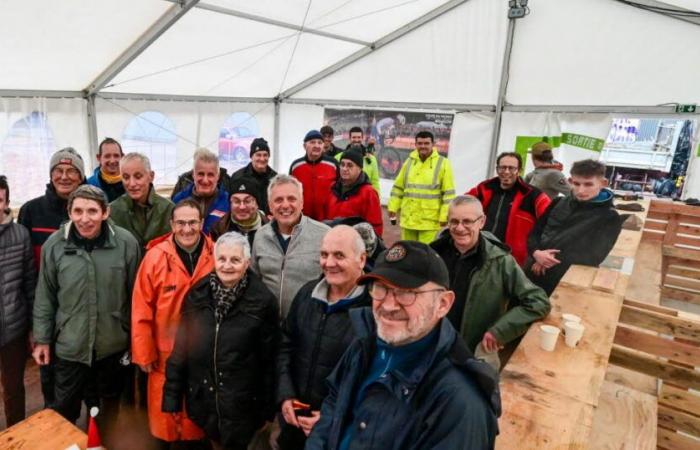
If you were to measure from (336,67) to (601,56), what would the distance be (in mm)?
4552

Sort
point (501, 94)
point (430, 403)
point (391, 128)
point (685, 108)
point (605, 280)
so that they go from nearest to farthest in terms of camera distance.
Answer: point (430, 403) → point (605, 280) → point (685, 108) → point (501, 94) → point (391, 128)

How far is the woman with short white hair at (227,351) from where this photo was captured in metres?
1.83

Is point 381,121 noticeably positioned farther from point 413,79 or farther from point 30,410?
point 30,410

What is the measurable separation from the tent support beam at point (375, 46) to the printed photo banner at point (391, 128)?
0.77 metres

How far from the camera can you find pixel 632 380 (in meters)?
2.46

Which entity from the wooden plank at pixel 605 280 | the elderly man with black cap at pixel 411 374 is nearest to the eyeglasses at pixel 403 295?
the elderly man with black cap at pixel 411 374

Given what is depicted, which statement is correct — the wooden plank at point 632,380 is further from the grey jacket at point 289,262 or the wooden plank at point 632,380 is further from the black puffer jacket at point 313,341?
the grey jacket at point 289,262

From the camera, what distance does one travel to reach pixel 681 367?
88.6 inches

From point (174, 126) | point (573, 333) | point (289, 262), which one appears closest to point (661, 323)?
point (573, 333)

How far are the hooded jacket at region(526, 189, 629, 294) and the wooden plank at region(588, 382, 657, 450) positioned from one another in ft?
2.59

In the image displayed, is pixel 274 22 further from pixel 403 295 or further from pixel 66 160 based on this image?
pixel 403 295

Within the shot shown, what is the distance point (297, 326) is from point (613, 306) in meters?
1.61

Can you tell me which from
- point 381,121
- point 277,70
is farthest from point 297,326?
point 381,121

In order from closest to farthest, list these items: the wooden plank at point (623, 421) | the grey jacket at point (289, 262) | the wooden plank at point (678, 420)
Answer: the wooden plank at point (623, 421)
the grey jacket at point (289, 262)
the wooden plank at point (678, 420)
